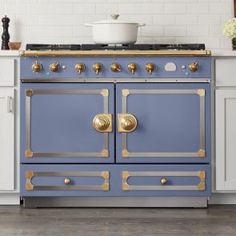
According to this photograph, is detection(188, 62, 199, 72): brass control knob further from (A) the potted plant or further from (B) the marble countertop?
(B) the marble countertop

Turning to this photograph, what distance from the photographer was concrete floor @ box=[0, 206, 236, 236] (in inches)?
133

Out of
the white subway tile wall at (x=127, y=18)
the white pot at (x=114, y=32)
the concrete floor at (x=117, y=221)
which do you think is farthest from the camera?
the white subway tile wall at (x=127, y=18)

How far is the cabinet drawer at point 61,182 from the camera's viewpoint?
157 inches

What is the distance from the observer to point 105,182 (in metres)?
3.99

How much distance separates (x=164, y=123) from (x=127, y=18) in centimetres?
102

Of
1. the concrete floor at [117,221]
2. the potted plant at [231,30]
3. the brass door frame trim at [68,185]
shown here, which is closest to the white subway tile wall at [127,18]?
the potted plant at [231,30]

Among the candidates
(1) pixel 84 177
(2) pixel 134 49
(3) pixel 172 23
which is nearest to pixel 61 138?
(1) pixel 84 177

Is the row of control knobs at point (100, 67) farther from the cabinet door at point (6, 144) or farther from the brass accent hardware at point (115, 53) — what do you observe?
the cabinet door at point (6, 144)

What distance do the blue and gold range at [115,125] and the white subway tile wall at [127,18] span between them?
0.72 m

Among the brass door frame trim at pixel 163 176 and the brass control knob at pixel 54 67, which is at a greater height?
the brass control knob at pixel 54 67

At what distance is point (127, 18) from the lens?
4684mm

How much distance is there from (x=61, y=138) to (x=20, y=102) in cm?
33

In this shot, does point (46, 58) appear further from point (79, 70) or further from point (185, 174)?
point (185, 174)

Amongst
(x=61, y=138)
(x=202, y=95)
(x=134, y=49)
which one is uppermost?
(x=134, y=49)
